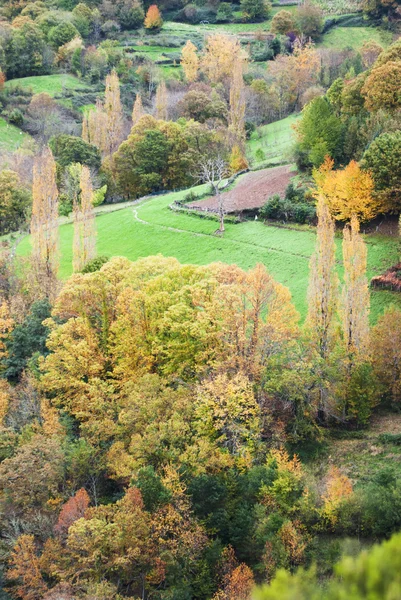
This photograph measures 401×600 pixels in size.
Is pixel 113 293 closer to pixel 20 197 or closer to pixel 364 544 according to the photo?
pixel 364 544

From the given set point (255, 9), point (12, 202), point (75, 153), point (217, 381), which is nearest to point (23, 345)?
point (217, 381)

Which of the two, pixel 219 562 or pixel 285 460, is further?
pixel 285 460

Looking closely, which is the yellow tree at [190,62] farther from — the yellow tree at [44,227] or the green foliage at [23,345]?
the green foliage at [23,345]

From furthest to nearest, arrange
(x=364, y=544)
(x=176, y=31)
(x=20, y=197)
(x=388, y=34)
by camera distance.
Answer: (x=176, y=31)
(x=388, y=34)
(x=20, y=197)
(x=364, y=544)

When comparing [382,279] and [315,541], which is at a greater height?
[382,279]

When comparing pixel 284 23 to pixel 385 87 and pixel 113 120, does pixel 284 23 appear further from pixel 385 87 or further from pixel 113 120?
pixel 385 87

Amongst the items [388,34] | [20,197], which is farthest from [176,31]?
[20,197]
